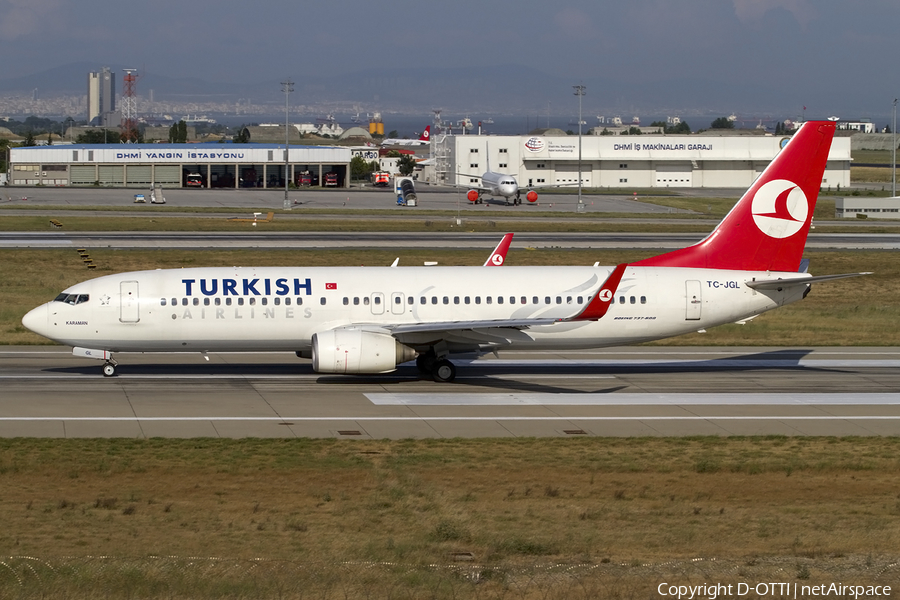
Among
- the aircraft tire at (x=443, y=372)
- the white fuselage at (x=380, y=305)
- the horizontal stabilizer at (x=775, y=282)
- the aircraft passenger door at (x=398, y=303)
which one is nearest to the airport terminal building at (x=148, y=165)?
the white fuselage at (x=380, y=305)

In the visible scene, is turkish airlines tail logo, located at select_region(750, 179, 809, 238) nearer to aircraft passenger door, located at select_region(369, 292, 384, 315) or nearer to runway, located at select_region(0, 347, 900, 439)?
runway, located at select_region(0, 347, 900, 439)

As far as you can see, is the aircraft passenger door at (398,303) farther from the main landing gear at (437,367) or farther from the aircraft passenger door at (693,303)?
the aircraft passenger door at (693,303)

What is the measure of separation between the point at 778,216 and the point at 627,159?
130685mm

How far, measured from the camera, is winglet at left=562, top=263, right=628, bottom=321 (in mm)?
32781

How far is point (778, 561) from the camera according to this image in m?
17.7

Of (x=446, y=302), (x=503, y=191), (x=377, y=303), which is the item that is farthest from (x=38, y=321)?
(x=503, y=191)

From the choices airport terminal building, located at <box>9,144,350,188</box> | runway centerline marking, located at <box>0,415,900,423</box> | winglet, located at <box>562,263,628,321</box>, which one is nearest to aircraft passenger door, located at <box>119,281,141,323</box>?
runway centerline marking, located at <box>0,415,900,423</box>

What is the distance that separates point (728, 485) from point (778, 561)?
6514 mm

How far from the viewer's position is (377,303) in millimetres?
35969

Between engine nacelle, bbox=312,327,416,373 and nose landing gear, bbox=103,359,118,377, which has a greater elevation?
engine nacelle, bbox=312,327,416,373

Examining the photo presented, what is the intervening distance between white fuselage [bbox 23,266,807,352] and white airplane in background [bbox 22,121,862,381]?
36 mm

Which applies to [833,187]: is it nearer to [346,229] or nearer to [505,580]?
[346,229]

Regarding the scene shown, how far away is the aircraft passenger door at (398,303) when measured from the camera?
1419 inches

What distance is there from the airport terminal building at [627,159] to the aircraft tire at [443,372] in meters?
124
